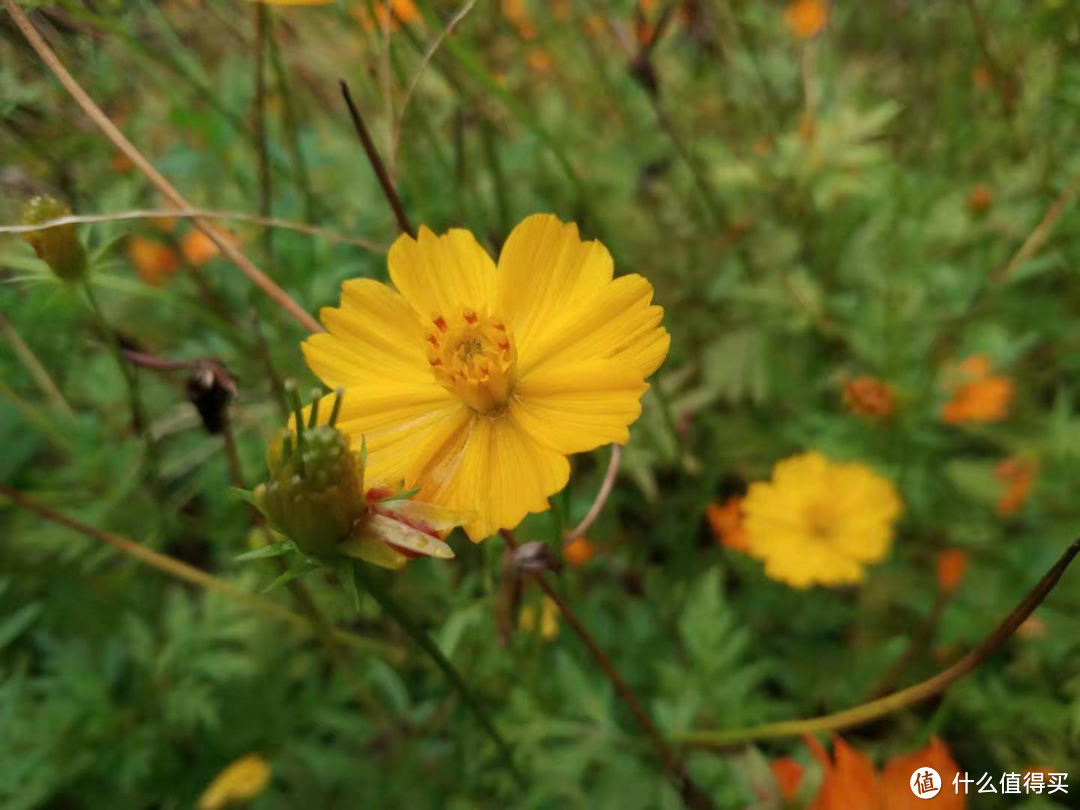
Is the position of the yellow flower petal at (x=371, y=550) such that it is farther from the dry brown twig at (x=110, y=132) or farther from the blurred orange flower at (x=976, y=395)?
the blurred orange flower at (x=976, y=395)

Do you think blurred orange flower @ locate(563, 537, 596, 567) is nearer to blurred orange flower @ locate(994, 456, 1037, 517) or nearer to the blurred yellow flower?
the blurred yellow flower

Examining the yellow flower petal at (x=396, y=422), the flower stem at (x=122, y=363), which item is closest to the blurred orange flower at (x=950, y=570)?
the yellow flower petal at (x=396, y=422)

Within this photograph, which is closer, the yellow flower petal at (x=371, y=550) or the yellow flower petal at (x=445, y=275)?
the yellow flower petal at (x=371, y=550)

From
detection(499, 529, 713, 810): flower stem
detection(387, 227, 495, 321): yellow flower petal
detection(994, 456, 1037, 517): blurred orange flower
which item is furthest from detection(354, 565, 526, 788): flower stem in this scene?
detection(994, 456, 1037, 517): blurred orange flower

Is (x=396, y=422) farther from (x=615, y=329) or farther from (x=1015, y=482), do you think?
(x=1015, y=482)

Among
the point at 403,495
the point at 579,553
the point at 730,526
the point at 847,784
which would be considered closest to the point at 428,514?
the point at 403,495

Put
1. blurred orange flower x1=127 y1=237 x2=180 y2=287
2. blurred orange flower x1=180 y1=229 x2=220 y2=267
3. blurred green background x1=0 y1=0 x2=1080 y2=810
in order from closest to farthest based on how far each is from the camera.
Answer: blurred green background x1=0 y1=0 x2=1080 y2=810 → blurred orange flower x1=180 y1=229 x2=220 y2=267 → blurred orange flower x1=127 y1=237 x2=180 y2=287
